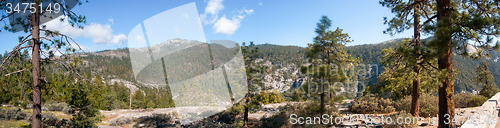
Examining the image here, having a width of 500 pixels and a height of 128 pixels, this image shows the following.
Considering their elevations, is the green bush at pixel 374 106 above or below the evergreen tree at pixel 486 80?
below

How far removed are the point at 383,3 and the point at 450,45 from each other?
4.26 metres

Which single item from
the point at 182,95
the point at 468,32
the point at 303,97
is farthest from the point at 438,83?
the point at 182,95

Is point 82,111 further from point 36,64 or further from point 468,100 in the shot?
point 468,100

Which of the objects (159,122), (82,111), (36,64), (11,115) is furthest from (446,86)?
(11,115)

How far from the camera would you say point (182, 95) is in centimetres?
1669

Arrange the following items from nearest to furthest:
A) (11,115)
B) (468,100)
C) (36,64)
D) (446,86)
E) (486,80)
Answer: (446,86), (36,64), (11,115), (468,100), (486,80)

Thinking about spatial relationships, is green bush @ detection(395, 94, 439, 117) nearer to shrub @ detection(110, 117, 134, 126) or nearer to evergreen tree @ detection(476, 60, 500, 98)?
evergreen tree @ detection(476, 60, 500, 98)

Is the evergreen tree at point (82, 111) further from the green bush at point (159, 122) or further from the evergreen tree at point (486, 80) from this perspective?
the evergreen tree at point (486, 80)

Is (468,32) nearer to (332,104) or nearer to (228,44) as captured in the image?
(332,104)

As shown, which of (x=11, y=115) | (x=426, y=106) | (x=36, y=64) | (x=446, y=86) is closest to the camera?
(x=446, y=86)

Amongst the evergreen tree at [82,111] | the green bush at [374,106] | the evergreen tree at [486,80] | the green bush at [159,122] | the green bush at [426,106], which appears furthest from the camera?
the evergreen tree at [486,80]

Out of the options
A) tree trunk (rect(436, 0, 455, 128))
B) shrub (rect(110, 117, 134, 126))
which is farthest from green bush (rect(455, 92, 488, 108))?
shrub (rect(110, 117, 134, 126))

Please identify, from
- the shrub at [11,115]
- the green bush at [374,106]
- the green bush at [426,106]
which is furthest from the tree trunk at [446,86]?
the shrub at [11,115]

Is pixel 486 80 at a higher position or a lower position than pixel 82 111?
higher
